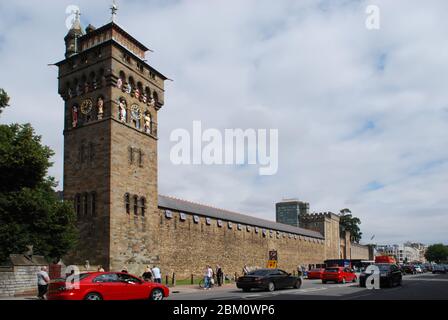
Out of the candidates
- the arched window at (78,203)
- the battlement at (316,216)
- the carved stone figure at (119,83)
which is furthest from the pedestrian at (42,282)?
the battlement at (316,216)

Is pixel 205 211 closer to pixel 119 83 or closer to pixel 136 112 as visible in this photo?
pixel 136 112

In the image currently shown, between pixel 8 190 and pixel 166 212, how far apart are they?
13.5m

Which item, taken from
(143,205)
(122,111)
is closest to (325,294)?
(143,205)

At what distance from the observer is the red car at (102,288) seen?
14.8 metres

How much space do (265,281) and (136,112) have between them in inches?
727

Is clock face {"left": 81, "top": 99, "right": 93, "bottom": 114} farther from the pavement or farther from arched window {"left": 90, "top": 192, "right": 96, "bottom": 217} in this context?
the pavement

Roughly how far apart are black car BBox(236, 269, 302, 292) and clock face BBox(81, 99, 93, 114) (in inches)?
731

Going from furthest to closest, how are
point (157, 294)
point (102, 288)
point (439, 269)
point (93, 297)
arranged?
point (439, 269) < point (157, 294) < point (102, 288) < point (93, 297)

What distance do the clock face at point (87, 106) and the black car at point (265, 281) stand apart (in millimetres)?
18570

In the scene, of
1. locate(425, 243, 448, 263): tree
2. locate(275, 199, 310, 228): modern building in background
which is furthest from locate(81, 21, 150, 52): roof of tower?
locate(425, 243, 448, 263): tree

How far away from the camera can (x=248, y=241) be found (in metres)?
50.8

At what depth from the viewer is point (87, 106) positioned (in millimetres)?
35031
